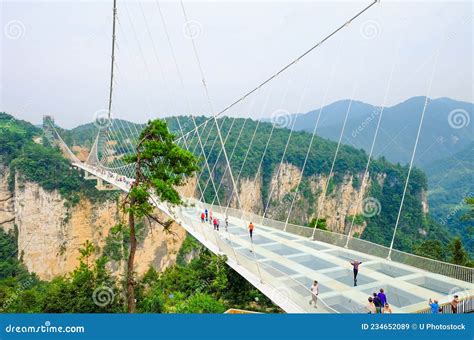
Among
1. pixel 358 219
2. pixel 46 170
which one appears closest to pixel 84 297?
pixel 46 170

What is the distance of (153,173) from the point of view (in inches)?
481

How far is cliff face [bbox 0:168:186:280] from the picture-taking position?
137 feet

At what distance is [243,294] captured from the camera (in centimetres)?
1266

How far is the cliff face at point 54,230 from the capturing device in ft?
137

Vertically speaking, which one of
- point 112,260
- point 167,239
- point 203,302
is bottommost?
point 112,260

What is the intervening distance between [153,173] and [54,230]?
115 ft

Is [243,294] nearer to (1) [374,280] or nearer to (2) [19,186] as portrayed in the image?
(1) [374,280]

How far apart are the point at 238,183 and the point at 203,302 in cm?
4556

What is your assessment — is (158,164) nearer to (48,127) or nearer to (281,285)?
(281,285)

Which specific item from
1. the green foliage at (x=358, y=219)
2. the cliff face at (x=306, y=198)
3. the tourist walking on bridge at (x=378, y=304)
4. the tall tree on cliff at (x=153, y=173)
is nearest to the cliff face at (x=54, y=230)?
the cliff face at (x=306, y=198)

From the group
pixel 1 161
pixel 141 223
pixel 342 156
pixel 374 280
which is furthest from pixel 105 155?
pixel 374 280

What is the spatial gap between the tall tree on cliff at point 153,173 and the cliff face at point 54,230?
30.0 metres

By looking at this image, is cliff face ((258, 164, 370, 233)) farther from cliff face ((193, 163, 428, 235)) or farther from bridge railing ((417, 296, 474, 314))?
bridge railing ((417, 296, 474, 314))

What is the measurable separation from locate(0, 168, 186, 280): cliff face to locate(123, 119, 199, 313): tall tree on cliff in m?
30.0
